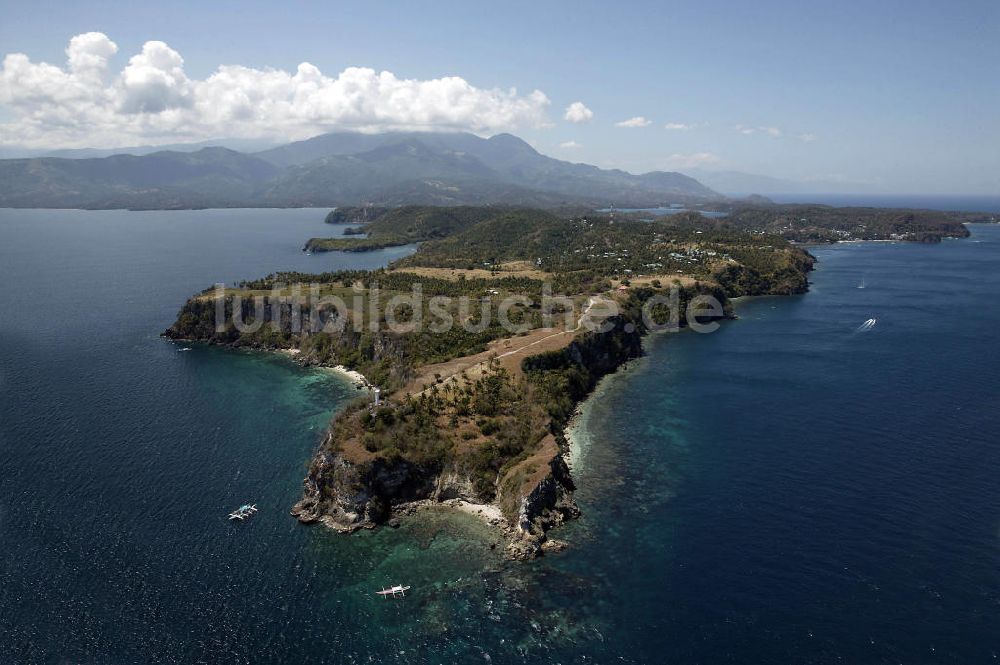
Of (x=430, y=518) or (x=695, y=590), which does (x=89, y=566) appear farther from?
(x=695, y=590)

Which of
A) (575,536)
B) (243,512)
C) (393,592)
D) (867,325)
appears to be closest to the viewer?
(393,592)

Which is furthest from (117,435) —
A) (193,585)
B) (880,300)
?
(880,300)

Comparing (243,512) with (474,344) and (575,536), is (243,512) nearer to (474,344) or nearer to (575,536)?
(575,536)

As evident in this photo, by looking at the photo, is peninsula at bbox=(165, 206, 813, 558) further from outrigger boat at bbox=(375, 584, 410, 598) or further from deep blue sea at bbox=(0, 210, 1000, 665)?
outrigger boat at bbox=(375, 584, 410, 598)

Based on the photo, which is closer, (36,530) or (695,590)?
(695,590)

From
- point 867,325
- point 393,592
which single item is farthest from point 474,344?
point 867,325

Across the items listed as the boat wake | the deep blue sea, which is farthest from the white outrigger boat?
the boat wake

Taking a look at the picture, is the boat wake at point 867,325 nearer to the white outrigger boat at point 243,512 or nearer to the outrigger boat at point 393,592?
the outrigger boat at point 393,592
